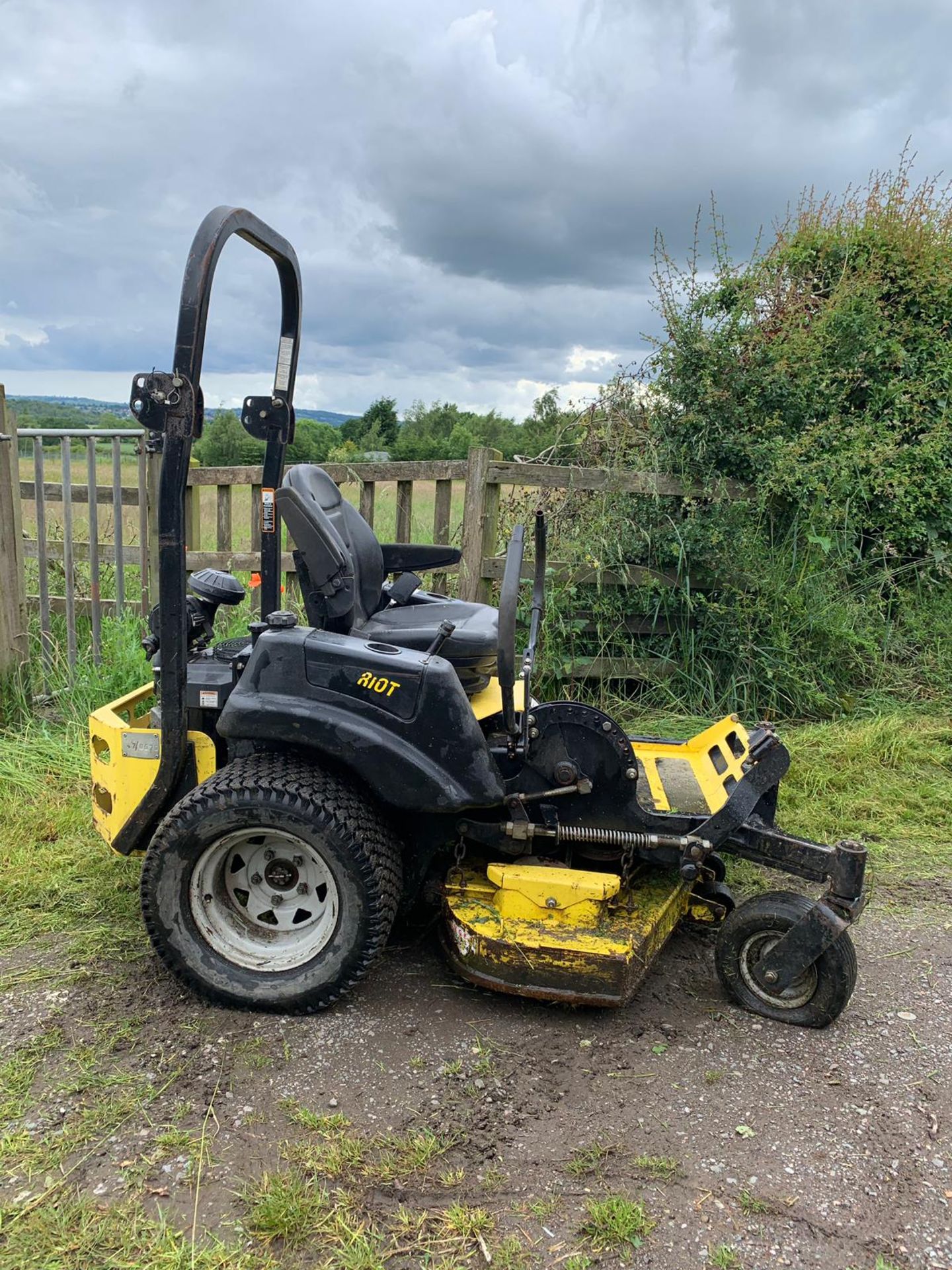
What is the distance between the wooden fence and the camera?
5578 mm

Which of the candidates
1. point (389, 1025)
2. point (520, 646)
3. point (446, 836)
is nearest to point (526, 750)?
point (446, 836)

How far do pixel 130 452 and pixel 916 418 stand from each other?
5.02 m

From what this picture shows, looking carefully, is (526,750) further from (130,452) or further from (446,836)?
(130,452)

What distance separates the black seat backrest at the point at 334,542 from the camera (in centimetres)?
309

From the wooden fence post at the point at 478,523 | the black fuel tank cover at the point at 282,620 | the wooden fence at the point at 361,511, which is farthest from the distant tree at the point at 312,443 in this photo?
the black fuel tank cover at the point at 282,620

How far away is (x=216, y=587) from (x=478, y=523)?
257 cm

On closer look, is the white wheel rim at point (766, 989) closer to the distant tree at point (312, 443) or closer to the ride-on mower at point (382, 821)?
the ride-on mower at point (382, 821)

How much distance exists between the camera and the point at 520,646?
212 inches

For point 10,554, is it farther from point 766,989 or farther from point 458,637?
point 766,989

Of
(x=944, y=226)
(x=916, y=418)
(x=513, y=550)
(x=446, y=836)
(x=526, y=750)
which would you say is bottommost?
(x=446, y=836)

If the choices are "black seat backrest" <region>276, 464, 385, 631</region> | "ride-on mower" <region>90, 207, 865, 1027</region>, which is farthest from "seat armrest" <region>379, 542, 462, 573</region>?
"ride-on mower" <region>90, 207, 865, 1027</region>

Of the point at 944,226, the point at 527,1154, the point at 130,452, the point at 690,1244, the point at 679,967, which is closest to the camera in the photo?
the point at 690,1244

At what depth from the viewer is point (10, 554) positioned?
5465 millimetres

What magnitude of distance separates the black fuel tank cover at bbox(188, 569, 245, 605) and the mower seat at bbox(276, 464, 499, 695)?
0.27 meters
